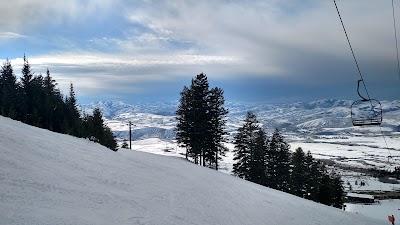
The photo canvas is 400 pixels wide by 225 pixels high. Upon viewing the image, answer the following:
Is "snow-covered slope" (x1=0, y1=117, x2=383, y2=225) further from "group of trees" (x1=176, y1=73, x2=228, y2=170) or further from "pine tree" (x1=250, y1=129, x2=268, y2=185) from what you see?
"pine tree" (x1=250, y1=129, x2=268, y2=185)

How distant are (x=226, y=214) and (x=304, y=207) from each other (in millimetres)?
9770

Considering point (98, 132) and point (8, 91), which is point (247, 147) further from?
point (8, 91)

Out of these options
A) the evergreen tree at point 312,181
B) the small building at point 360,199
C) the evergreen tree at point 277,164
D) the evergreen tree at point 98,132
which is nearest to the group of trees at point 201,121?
the evergreen tree at point 277,164

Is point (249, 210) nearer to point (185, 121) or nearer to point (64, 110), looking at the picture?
point (185, 121)

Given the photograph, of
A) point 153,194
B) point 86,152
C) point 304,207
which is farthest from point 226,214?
point 86,152

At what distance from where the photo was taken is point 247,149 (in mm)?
46688

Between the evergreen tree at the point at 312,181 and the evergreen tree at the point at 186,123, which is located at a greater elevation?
the evergreen tree at the point at 186,123

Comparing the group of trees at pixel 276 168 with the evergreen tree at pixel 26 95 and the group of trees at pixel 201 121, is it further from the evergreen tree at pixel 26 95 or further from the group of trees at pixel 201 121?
the evergreen tree at pixel 26 95

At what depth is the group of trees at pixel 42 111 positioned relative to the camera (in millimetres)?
35812

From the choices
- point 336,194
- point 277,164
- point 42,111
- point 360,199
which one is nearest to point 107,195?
point 42,111

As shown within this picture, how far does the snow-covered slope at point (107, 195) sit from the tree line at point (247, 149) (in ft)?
65.0

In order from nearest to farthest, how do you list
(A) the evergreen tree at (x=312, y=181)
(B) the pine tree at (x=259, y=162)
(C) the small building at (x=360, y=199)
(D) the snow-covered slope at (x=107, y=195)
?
(D) the snow-covered slope at (x=107, y=195) → (B) the pine tree at (x=259, y=162) → (A) the evergreen tree at (x=312, y=181) → (C) the small building at (x=360, y=199)

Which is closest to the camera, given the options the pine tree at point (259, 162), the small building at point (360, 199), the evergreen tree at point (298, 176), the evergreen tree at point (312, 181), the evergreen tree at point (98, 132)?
the evergreen tree at point (98, 132)

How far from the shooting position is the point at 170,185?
19234 mm
